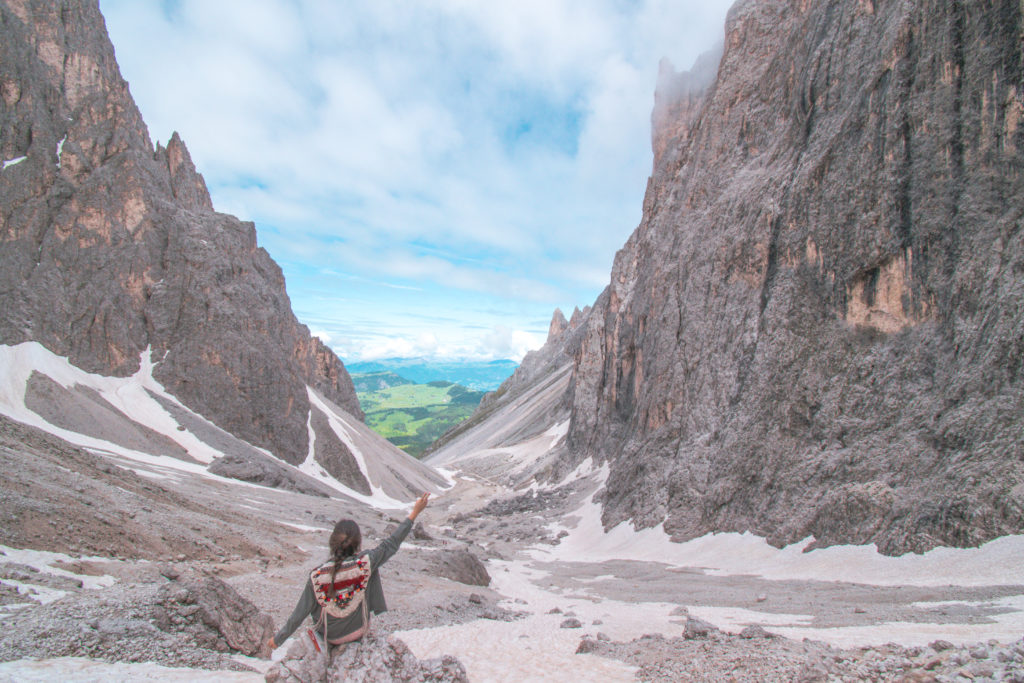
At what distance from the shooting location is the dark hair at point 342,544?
471 centimetres

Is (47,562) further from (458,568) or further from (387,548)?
(458,568)

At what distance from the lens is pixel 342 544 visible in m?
4.77

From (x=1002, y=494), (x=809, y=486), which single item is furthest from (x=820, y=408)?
(x=1002, y=494)

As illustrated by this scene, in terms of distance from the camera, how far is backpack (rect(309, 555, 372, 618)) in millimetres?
4688

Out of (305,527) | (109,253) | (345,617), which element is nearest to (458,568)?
(305,527)

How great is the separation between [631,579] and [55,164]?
206ft

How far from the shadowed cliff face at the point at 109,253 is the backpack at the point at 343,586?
5422 centimetres

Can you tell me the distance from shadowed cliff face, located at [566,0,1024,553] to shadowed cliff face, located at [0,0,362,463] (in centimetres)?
4083

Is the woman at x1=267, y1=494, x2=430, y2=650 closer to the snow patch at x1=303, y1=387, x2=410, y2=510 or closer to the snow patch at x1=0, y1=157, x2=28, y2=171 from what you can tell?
the snow patch at x1=303, y1=387, x2=410, y2=510

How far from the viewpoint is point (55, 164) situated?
50562mm

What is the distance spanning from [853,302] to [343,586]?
25885 mm

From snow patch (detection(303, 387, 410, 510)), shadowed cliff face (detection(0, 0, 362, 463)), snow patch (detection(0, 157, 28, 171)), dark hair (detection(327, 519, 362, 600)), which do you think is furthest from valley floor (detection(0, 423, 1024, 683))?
snow patch (detection(0, 157, 28, 171))

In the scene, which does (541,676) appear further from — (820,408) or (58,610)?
(820,408)

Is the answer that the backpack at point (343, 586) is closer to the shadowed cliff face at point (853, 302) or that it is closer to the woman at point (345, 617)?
the woman at point (345, 617)
